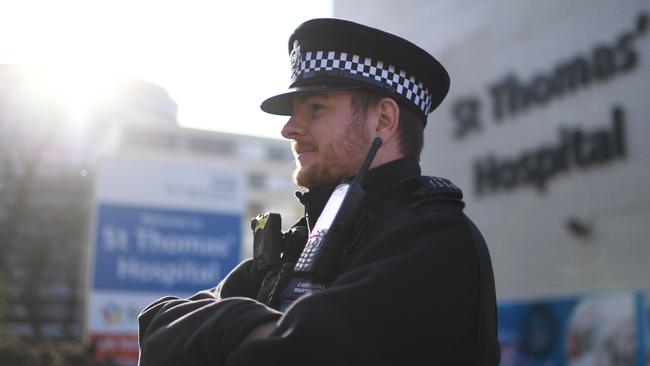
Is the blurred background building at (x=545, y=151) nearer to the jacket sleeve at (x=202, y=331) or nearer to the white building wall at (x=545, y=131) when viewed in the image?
the white building wall at (x=545, y=131)

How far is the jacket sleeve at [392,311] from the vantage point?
133 cm

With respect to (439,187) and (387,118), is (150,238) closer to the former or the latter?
(387,118)

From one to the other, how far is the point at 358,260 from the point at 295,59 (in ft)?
1.97

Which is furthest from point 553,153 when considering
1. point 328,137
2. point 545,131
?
point 328,137

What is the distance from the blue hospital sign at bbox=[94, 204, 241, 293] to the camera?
1002cm

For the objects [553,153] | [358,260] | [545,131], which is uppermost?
[545,131]

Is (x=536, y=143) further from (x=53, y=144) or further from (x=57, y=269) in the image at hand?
(x=57, y=269)

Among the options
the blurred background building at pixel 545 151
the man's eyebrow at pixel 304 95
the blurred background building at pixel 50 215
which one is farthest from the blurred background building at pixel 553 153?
the man's eyebrow at pixel 304 95

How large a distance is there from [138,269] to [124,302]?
0.45m

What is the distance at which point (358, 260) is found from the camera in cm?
150

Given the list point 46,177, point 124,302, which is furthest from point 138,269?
point 46,177

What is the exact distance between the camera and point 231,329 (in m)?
1.42

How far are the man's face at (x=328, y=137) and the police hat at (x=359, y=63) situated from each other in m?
0.04

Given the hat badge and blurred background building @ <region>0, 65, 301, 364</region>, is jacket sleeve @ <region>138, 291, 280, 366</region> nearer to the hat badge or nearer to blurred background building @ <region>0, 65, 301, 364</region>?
the hat badge
